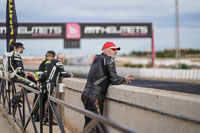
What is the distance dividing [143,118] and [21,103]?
409 centimetres

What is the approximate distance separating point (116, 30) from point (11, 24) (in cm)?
4262

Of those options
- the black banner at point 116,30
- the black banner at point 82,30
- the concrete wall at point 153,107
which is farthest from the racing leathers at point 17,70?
the black banner at point 116,30

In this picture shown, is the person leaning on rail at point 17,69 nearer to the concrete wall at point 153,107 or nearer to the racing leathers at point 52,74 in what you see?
the racing leathers at point 52,74

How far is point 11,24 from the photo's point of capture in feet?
37.4

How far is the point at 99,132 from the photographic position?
3.22 meters

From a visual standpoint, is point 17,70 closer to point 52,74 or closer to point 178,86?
point 52,74

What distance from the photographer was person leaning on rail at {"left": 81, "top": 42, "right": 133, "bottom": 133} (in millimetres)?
5398

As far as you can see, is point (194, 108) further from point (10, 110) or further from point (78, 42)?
point (78, 42)

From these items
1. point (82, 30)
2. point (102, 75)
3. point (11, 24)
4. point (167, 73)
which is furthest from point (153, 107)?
point (82, 30)

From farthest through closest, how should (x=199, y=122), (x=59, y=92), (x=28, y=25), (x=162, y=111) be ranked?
(x=28, y=25) → (x=59, y=92) → (x=162, y=111) → (x=199, y=122)

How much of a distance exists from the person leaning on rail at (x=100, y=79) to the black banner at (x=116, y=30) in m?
47.1

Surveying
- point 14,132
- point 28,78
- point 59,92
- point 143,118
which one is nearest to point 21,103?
point 14,132

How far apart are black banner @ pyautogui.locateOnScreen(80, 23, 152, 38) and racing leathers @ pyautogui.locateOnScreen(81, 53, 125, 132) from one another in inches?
1857

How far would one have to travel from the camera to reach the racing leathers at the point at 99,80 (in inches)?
212
